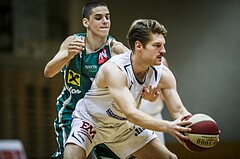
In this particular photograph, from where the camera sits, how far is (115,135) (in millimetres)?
5945

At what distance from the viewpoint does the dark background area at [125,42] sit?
12.9 metres

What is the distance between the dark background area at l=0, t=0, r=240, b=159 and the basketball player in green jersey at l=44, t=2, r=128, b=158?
6088 millimetres

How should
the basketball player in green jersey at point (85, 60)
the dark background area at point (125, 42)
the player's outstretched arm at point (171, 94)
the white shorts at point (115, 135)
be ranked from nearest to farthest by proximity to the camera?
the player's outstretched arm at point (171, 94) → the white shorts at point (115, 135) → the basketball player in green jersey at point (85, 60) → the dark background area at point (125, 42)

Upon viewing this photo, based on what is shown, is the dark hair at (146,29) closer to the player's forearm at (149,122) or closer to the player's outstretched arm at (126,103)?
the player's outstretched arm at (126,103)

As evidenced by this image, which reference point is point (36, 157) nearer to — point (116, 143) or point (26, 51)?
point (26, 51)

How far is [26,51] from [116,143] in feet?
27.5

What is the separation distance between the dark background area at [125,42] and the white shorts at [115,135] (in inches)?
246

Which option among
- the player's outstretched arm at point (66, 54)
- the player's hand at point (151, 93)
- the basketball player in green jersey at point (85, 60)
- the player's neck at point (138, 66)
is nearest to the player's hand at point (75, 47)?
the player's outstretched arm at point (66, 54)

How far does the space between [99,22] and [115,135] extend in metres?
1.13

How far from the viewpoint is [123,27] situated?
530 inches

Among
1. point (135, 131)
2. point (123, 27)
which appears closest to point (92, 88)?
A: point (135, 131)

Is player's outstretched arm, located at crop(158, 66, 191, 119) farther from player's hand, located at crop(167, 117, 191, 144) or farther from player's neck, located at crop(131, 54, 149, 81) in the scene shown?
player's hand, located at crop(167, 117, 191, 144)

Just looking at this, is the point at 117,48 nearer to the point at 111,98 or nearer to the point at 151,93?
the point at 111,98

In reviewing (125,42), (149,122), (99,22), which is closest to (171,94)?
(149,122)
